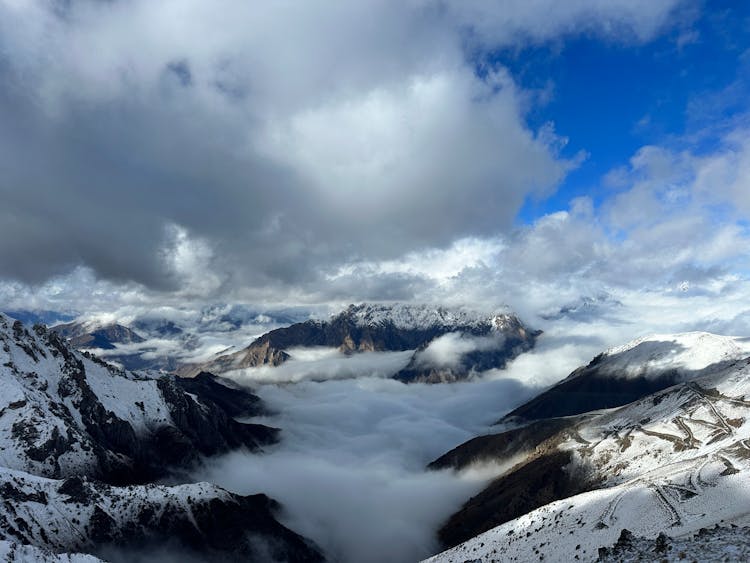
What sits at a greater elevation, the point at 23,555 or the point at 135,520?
the point at 135,520

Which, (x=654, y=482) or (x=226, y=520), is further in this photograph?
(x=226, y=520)

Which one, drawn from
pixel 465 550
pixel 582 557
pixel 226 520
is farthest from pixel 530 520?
pixel 226 520

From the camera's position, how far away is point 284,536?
652 feet

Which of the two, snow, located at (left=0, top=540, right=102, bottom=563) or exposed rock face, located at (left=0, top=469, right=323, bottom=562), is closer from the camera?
snow, located at (left=0, top=540, right=102, bottom=563)

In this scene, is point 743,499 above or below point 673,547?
below

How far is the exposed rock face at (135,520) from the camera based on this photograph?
131375mm

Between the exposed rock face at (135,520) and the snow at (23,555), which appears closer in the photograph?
the snow at (23,555)

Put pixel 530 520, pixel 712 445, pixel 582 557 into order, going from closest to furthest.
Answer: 1. pixel 582 557
2. pixel 530 520
3. pixel 712 445

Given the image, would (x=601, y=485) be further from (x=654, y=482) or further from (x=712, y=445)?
(x=654, y=482)

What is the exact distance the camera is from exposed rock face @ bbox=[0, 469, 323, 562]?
431ft

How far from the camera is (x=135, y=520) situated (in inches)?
6235

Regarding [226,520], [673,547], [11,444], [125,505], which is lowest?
[673,547]

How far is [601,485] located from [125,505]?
586 feet

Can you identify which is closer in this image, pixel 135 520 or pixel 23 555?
pixel 23 555
